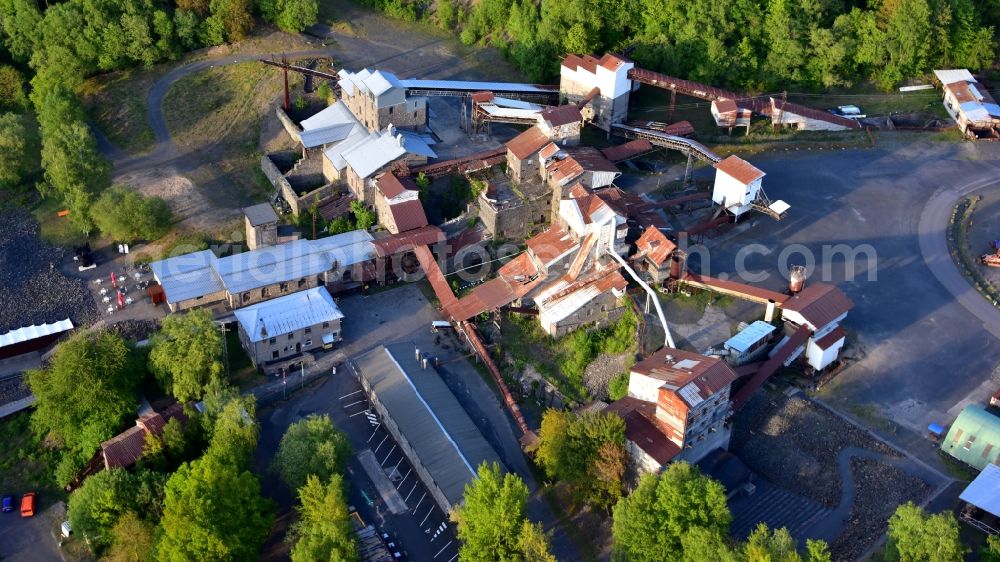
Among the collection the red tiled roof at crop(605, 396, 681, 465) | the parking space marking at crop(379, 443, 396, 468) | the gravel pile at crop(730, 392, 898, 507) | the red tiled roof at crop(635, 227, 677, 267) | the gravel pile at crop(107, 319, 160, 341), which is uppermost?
the red tiled roof at crop(635, 227, 677, 267)

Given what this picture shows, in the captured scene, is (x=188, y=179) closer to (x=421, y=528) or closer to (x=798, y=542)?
(x=421, y=528)

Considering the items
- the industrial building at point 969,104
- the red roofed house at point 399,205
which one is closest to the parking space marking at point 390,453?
the red roofed house at point 399,205

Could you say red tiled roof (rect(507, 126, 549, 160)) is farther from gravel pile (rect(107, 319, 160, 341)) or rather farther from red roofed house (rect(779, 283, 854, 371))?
gravel pile (rect(107, 319, 160, 341))

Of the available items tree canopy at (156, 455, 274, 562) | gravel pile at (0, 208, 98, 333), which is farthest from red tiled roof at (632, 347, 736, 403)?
gravel pile at (0, 208, 98, 333)

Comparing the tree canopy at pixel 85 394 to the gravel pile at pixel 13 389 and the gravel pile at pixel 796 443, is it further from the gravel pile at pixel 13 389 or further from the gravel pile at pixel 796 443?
the gravel pile at pixel 796 443

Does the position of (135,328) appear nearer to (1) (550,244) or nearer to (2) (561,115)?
(1) (550,244)

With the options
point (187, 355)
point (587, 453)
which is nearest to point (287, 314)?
point (187, 355)
